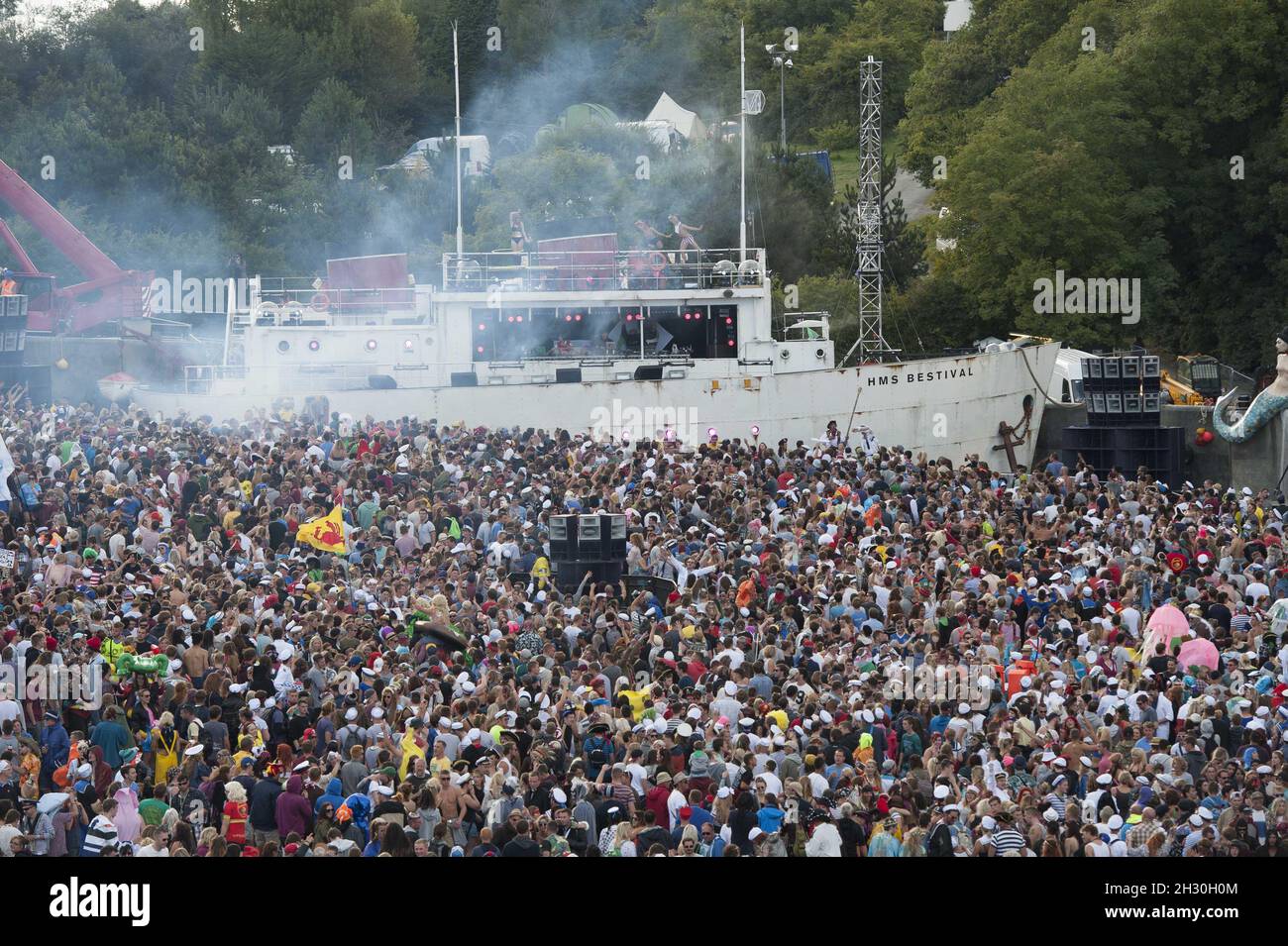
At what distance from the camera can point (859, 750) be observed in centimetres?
1257

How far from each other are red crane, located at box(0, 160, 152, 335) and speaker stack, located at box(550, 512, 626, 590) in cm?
2286

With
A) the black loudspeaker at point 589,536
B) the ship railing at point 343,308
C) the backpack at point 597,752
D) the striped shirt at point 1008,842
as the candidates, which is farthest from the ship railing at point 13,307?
the striped shirt at point 1008,842

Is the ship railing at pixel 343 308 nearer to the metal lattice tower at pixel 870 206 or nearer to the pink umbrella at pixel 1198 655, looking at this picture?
the metal lattice tower at pixel 870 206

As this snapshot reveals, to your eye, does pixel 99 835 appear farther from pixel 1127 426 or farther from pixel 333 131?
pixel 333 131

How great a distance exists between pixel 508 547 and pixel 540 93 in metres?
62.2

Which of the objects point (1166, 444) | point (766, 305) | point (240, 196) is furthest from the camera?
point (240, 196)

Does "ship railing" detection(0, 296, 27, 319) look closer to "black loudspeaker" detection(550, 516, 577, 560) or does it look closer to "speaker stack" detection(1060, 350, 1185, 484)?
"black loudspeaker" detection(550, 516, 577, 560)

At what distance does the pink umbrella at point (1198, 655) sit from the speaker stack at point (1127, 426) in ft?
60.2

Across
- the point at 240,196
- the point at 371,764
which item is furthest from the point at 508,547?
the point at 240,196

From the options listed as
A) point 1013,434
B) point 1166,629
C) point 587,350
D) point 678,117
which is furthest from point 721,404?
point 678,117

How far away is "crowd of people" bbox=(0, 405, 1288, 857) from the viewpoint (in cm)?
1120

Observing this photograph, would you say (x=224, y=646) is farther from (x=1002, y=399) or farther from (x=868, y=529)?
(x=1002, y=399)

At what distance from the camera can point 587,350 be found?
35.3 m

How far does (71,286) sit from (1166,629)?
31.1 meters
